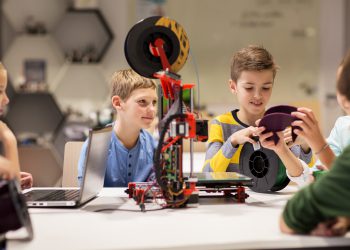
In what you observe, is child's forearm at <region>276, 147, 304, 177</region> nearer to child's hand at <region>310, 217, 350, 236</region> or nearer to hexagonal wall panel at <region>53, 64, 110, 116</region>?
child's hand at <region>310, 217, 350, 236</region>

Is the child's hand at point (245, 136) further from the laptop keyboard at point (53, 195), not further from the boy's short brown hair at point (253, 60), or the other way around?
the laptop keyboard at point (53, 195)

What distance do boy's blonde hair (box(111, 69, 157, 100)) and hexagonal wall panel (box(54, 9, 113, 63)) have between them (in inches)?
103

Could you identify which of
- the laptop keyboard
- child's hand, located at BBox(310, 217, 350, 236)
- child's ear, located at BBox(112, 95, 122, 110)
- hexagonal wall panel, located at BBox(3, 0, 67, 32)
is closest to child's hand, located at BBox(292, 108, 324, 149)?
child's hand, located at BBox(310, 217, 350, 236)

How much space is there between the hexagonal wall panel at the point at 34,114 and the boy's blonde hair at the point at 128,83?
269cm

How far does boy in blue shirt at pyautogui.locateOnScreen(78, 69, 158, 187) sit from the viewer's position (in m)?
2.09

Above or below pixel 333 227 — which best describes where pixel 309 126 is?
above

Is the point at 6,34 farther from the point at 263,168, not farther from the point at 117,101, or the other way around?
the point at 263,168

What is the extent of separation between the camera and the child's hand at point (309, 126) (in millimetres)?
1386

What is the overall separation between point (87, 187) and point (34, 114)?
3.47 metres

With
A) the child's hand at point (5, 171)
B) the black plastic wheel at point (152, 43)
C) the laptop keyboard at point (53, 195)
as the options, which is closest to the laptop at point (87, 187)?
the laptop keyboard at point (53, 195)

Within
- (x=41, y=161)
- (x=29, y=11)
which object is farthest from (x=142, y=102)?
(x=29, y=11)

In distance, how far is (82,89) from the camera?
15.6 ft

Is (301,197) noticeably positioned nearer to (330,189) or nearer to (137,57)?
(330,189)

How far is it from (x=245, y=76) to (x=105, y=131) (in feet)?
2.52
